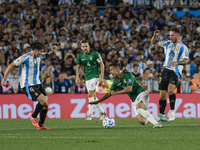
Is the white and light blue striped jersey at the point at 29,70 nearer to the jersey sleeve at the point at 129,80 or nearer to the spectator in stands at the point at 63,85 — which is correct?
the jersey sleeve at the point at 129,80

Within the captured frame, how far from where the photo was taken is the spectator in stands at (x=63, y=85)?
13.2 m

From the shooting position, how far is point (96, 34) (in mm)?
16094

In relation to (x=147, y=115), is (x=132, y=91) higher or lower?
higher

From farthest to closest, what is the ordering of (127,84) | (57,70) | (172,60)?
(57,70) < (172,60) < (127,84)

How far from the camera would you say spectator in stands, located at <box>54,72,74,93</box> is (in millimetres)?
13234

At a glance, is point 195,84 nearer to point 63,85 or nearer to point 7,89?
point 63,85

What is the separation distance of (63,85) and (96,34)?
12.5ft

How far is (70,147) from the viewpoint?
5164mm

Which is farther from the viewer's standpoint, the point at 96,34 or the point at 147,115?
the point at 96,34

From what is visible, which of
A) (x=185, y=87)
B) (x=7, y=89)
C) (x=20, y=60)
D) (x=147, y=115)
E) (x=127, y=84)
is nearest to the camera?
(x=147, y=115)

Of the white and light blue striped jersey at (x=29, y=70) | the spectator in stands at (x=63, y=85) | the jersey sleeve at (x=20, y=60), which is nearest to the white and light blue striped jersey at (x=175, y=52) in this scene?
the white and light blue striped jersey at (x=29, y=70)

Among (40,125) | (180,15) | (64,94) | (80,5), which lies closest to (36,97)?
(40,125)

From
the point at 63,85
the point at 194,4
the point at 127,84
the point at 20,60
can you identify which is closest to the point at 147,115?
the point at 127,84

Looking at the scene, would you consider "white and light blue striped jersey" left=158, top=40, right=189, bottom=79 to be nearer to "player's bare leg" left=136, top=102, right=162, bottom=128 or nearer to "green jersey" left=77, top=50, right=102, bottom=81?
"player's bare leg" left=136, top=102, right=162, bottom=128
